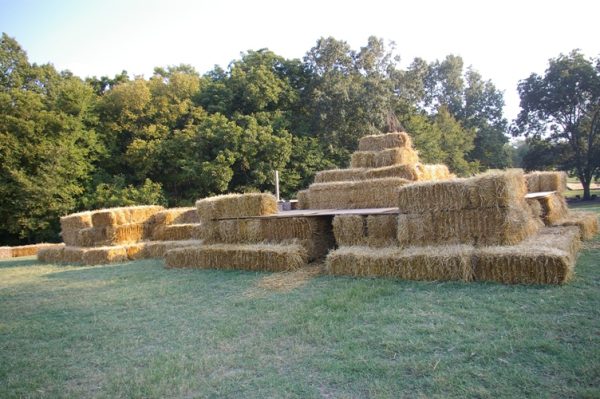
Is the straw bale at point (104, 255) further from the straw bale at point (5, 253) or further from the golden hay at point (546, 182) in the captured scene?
the golden hay at point (546, 182)

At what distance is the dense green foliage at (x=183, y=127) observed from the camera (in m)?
21.7

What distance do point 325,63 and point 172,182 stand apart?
1344 centimetres

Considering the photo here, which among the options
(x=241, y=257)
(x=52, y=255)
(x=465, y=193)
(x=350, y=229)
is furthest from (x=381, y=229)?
(x=52, y=255)

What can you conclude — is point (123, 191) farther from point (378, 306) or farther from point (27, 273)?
point (378, 306)

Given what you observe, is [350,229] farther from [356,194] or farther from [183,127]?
[183,127]

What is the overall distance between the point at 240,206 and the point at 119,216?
5.57 meters

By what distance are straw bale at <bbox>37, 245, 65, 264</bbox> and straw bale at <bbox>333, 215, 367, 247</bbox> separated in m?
10.2

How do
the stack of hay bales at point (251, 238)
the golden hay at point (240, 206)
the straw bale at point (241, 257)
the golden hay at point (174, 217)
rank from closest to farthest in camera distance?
the straw bale at point (241, 257)
the stack of hay bales at point (251, 238)
the golden hay at point (240, 206)
the golden hay at point (174, 217)

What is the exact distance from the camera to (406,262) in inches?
244

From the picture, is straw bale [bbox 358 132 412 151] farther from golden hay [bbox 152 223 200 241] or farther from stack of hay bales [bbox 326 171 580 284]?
golden hay [bbox 152 223 200 241]

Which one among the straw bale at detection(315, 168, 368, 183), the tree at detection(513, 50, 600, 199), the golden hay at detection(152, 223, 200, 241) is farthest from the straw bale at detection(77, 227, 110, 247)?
the tree at detection(513, 50, 600, 199)

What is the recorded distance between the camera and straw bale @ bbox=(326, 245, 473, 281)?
228 inches

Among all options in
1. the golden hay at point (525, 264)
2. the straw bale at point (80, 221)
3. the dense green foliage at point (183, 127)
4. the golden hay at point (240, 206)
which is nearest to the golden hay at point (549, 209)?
the golden hay at point (525, 264)

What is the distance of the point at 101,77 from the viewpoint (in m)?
28.7
